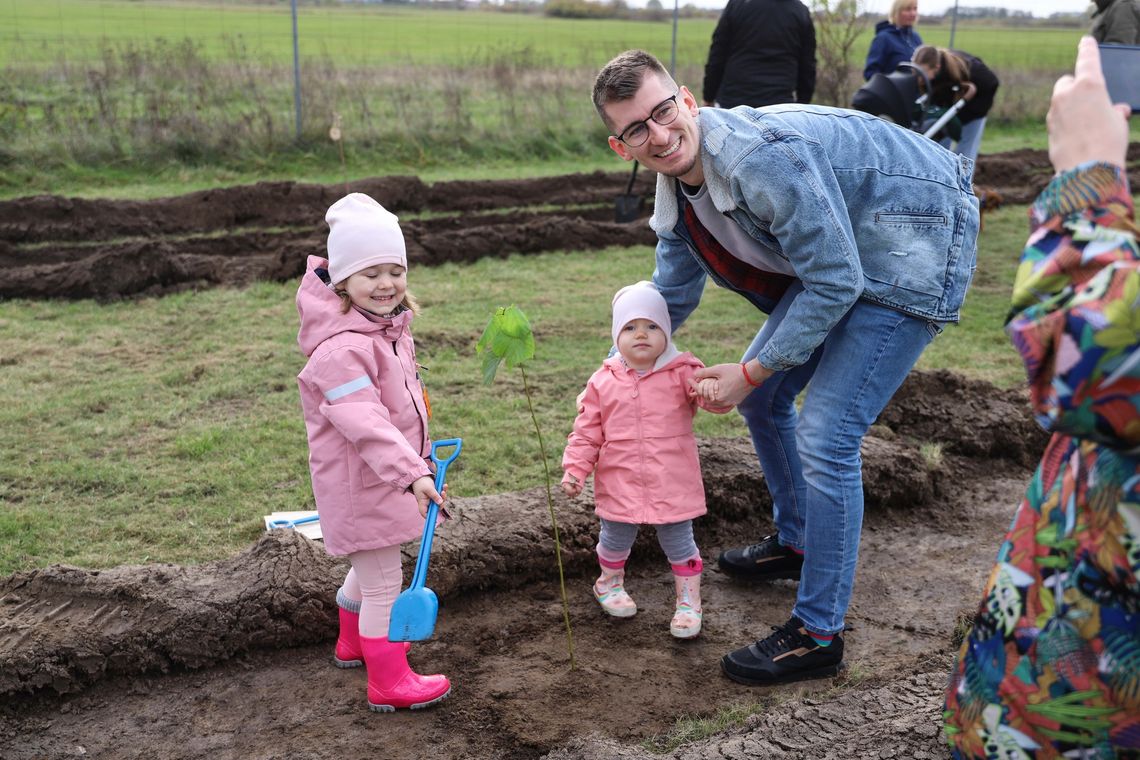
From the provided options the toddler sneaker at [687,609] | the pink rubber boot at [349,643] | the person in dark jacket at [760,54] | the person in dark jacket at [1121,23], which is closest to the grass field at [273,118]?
the person in dark jacket at [760,54]

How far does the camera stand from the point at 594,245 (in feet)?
29.9

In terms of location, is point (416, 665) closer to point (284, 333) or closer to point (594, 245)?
point (284, 333)

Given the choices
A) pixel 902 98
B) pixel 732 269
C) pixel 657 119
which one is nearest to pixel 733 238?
pixel 732 269

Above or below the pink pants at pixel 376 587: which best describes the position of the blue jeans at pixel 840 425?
above

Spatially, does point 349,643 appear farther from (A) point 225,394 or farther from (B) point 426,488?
(A) point 225,394

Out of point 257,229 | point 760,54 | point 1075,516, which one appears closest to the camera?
point 1075,516

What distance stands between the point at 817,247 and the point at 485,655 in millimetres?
1700

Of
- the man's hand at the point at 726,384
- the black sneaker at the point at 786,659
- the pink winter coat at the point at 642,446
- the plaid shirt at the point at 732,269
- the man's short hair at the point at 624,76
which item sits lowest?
the black sneaker at the point at 786,659

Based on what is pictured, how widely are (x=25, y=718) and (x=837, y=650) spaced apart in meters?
2.41

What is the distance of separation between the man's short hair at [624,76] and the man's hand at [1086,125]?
132 centimetres

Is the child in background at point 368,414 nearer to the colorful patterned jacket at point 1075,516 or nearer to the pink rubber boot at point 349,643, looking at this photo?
the pink rubber boot at point 349,643

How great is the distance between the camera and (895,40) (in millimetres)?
8281

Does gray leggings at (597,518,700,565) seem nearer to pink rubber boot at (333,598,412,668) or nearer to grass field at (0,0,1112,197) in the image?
pink rubber boot at (333,598,412,668)

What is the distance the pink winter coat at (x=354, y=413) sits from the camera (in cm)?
287
